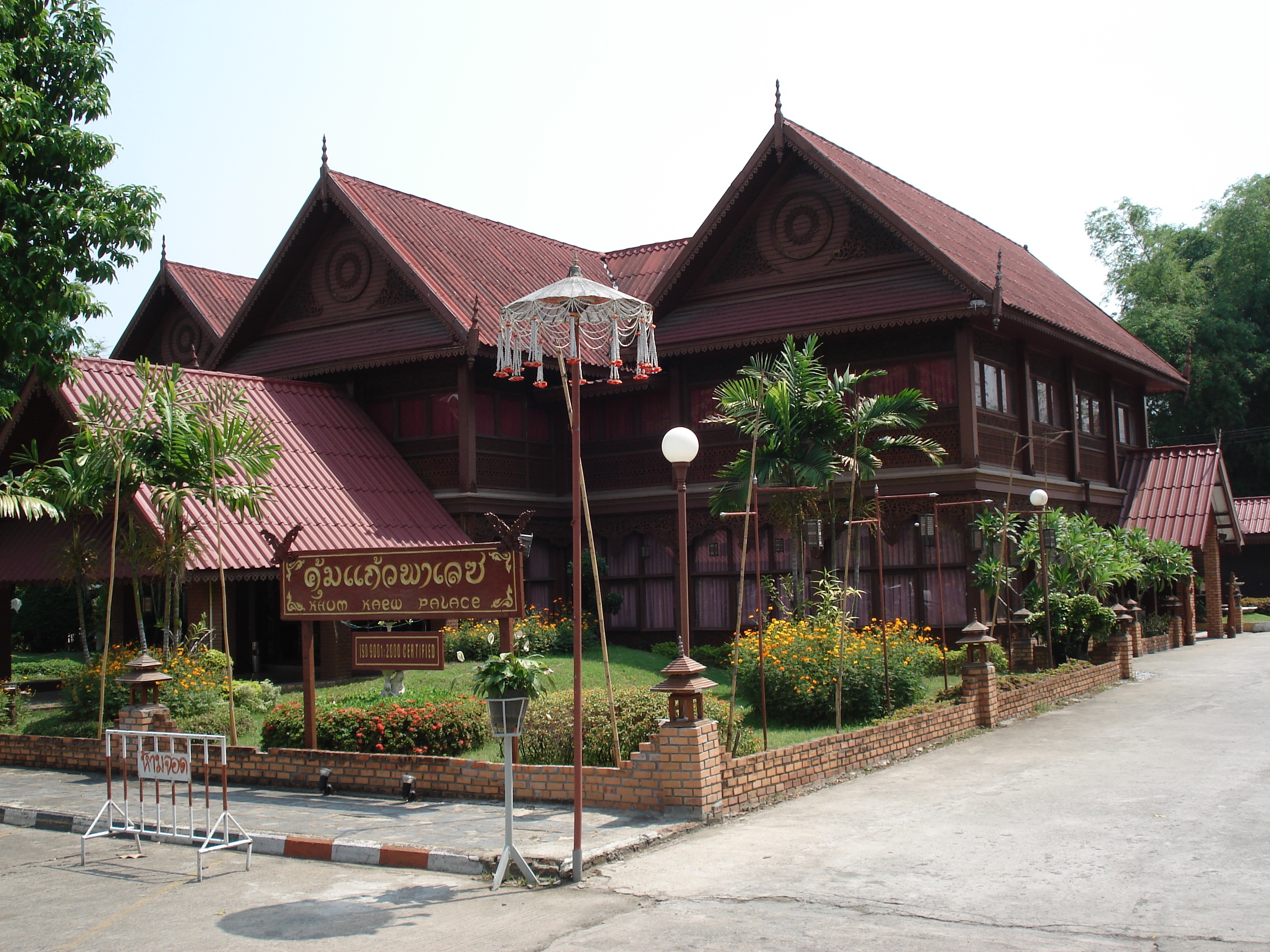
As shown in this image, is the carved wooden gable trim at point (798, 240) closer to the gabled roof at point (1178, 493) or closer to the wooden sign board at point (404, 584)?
the gabled roof at point (1178, 493)

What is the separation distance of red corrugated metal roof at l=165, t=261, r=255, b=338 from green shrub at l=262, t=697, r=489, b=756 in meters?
19.9

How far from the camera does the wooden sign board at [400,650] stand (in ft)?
38.3

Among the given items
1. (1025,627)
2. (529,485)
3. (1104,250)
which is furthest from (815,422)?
(1104,250)

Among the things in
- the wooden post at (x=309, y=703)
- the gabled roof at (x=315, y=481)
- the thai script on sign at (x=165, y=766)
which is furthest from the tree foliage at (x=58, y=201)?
the thai script on sign at (x=165, y=766)

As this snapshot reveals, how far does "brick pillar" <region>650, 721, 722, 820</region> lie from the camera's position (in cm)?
991

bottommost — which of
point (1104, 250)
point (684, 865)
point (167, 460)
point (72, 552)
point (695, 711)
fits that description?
point (684, 865)

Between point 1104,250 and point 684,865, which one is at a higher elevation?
point 1104,250

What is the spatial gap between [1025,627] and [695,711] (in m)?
10.9

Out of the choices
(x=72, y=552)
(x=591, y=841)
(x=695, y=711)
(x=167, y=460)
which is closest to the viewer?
(x=591, y=841)

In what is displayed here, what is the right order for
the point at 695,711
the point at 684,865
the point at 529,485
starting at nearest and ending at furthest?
1. the point at 684,865
2. the point at 695,711
3. the point at 529,485

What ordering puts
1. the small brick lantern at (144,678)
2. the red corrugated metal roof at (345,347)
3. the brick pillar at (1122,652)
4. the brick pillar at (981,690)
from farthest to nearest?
the red corrugated metal roof at (345,347), the brick pillar at (1122,652), the brick pillar at (981,690), the small brick lantern at (144,678)

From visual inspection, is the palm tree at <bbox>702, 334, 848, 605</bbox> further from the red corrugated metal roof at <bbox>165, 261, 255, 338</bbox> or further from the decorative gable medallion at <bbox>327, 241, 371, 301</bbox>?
the red corrugated metal roof at <bbox>165, 261, 255, 338</bbox>

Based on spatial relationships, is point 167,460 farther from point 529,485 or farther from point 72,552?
point 529,485

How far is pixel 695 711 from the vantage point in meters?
10.0
